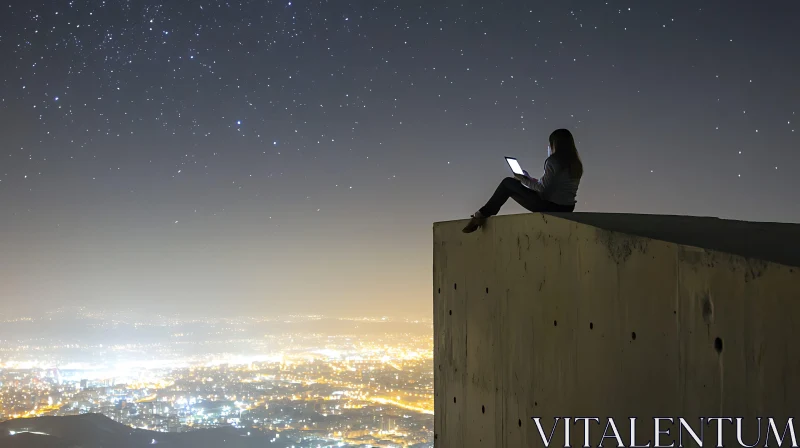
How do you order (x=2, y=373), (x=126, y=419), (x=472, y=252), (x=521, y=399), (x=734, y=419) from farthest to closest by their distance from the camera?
(x=2, y=373) < (x=126, y=419) < (x=472, y=252) < (x=521, y=399) < (x=734, y=419)

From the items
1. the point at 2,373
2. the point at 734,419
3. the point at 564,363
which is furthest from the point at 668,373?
the point at 2,373

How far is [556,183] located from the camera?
3498 mm

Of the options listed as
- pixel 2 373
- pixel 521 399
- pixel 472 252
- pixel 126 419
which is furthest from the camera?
pixel 2 373

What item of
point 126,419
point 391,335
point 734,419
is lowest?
point 126,419

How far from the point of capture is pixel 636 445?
2.18 meters

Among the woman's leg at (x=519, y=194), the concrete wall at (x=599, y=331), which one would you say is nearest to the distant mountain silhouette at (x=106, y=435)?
the concrete wall at (x=599, y=331)

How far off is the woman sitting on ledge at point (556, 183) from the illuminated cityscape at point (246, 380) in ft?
79.5

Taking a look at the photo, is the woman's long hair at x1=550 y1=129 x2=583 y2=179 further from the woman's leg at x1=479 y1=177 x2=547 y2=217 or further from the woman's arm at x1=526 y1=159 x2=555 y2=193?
the woman's leg at x1=479 y1=177 x2=547 y2=217

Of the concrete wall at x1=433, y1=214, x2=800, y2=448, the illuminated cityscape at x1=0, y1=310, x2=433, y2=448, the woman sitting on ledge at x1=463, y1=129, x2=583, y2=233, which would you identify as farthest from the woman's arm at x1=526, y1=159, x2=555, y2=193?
the illuminated cityscape at x1=0, y1=310, x2=433, y2=448

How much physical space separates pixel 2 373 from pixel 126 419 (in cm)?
1886

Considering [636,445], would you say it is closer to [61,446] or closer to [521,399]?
[521,399]

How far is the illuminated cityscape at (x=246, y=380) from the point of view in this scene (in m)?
32.8

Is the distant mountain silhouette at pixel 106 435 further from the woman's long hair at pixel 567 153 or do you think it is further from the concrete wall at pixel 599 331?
Answer: the woman's long hair at pixel 567 153

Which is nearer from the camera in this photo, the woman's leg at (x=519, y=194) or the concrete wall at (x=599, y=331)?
the concrete wall at (x=599, y=331)
